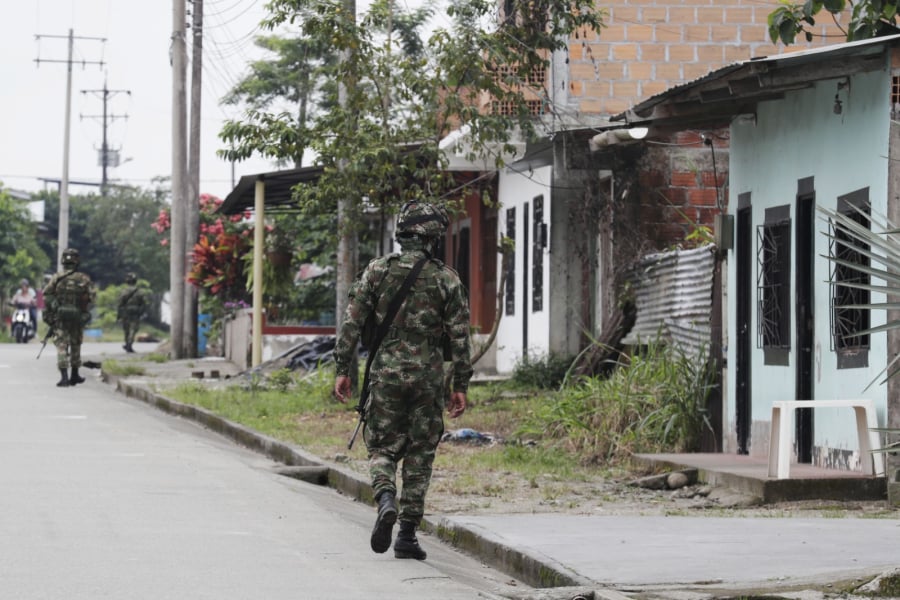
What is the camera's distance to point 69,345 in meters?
25.3

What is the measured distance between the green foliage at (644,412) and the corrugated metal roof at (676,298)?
0.54 m

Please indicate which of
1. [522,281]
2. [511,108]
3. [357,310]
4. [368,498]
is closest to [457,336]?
[357,310]

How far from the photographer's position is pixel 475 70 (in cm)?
1811

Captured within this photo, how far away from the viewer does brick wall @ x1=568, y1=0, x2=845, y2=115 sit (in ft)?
72.5

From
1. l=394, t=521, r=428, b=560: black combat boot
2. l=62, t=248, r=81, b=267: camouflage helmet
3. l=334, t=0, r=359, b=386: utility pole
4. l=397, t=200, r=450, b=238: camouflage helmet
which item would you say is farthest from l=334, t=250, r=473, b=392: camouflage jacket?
l=62, t=248, r=81, b=267: camouflage helmet

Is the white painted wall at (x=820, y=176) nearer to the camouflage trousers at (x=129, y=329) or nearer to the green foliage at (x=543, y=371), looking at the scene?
the green foliage at (x=543, y=371)

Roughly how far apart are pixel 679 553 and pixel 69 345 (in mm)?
18208

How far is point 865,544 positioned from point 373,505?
4.54 m

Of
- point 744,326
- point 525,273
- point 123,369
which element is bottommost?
point 123,369

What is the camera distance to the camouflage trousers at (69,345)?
81.7ft

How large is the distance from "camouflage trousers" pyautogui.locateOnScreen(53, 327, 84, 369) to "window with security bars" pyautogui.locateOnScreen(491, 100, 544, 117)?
8.00 m

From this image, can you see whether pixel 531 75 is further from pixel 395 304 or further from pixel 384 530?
pixel 384 530

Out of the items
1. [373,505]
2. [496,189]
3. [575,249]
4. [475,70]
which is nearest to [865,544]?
[373,505]

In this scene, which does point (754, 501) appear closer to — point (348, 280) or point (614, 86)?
point (348, 280)
